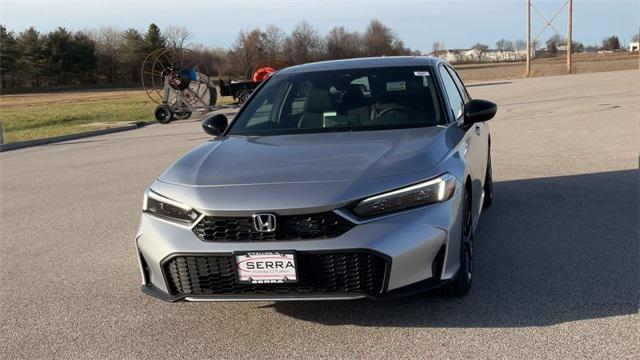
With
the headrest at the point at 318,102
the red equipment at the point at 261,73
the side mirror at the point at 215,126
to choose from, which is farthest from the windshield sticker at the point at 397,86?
the red equipment at the point at 261,73

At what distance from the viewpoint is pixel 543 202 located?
6.96 metres

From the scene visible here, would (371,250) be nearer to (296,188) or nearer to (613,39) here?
(296,188)

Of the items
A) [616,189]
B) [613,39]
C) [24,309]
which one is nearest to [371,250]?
[24,309]

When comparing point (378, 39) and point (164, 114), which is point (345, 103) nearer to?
point (164, 114)

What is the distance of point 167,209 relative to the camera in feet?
12.7

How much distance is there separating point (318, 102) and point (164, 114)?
18.1m

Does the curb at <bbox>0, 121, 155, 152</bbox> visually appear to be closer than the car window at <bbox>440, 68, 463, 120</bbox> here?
No

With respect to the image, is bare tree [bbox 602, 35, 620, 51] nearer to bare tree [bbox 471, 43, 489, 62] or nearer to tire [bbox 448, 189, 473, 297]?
bare tree [bbox 471, 43, 489, 62]

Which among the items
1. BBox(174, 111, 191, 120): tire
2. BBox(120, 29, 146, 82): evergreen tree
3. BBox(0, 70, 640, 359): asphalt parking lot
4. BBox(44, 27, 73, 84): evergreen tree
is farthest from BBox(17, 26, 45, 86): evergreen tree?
BBox(0, 70, 640, 359): asphalt parking lot

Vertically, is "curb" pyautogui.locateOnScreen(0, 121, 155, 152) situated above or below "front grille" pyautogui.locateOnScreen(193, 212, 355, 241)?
below

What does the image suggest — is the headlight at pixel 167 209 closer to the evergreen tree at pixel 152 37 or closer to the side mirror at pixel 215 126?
the side mirror at pixel 215 126

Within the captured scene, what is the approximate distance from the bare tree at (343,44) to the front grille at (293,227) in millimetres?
70372

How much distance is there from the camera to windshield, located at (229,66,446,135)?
4988 mm

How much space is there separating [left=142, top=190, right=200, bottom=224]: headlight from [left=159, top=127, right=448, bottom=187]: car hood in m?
0.14
